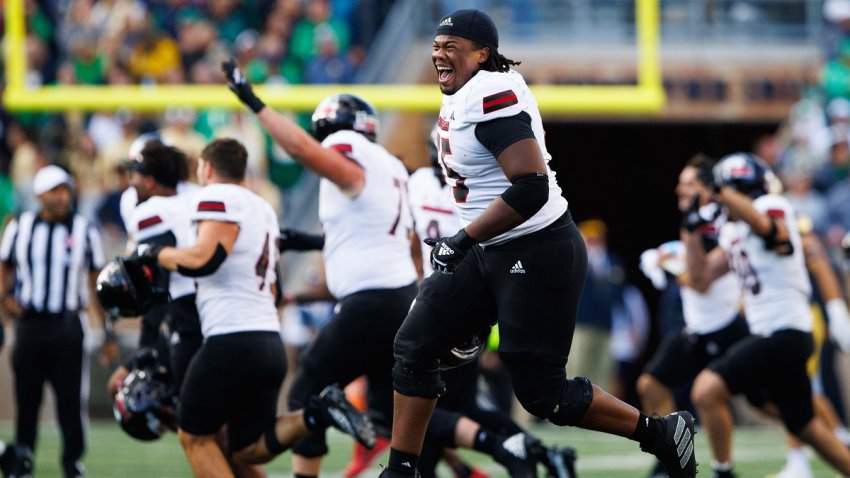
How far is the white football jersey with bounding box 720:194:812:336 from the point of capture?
25.7 ft

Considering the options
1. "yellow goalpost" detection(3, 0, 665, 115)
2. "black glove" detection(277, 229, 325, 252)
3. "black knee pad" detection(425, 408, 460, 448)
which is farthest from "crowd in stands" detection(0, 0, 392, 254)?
"black knee pad" detection(425, 408, 460, 448)

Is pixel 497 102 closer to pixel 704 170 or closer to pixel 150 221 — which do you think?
pixel 150 221

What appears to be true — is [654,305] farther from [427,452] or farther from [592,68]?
[427,452]

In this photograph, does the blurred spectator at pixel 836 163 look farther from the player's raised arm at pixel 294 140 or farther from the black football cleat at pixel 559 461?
the player's raised arm at pixel 294 140

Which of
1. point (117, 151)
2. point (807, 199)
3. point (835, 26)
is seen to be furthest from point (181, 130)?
point (835, 26)

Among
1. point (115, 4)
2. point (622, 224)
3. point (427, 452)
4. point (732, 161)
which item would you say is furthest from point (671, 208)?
point (427, 452)

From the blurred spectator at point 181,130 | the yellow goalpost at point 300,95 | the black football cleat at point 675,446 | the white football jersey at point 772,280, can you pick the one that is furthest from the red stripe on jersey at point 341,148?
the blurred spectator at point 181,130

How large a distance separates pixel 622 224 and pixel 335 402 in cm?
1176

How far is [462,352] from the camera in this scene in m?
5.71

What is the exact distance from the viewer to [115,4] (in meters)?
15.4

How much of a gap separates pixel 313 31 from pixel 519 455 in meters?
8.17

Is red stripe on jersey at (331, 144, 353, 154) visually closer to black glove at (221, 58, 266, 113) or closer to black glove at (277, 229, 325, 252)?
black glove at (221, 58, 266, 113)

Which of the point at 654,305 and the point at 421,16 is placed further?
the point at 654,305

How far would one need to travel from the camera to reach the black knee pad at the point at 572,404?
220 inches
